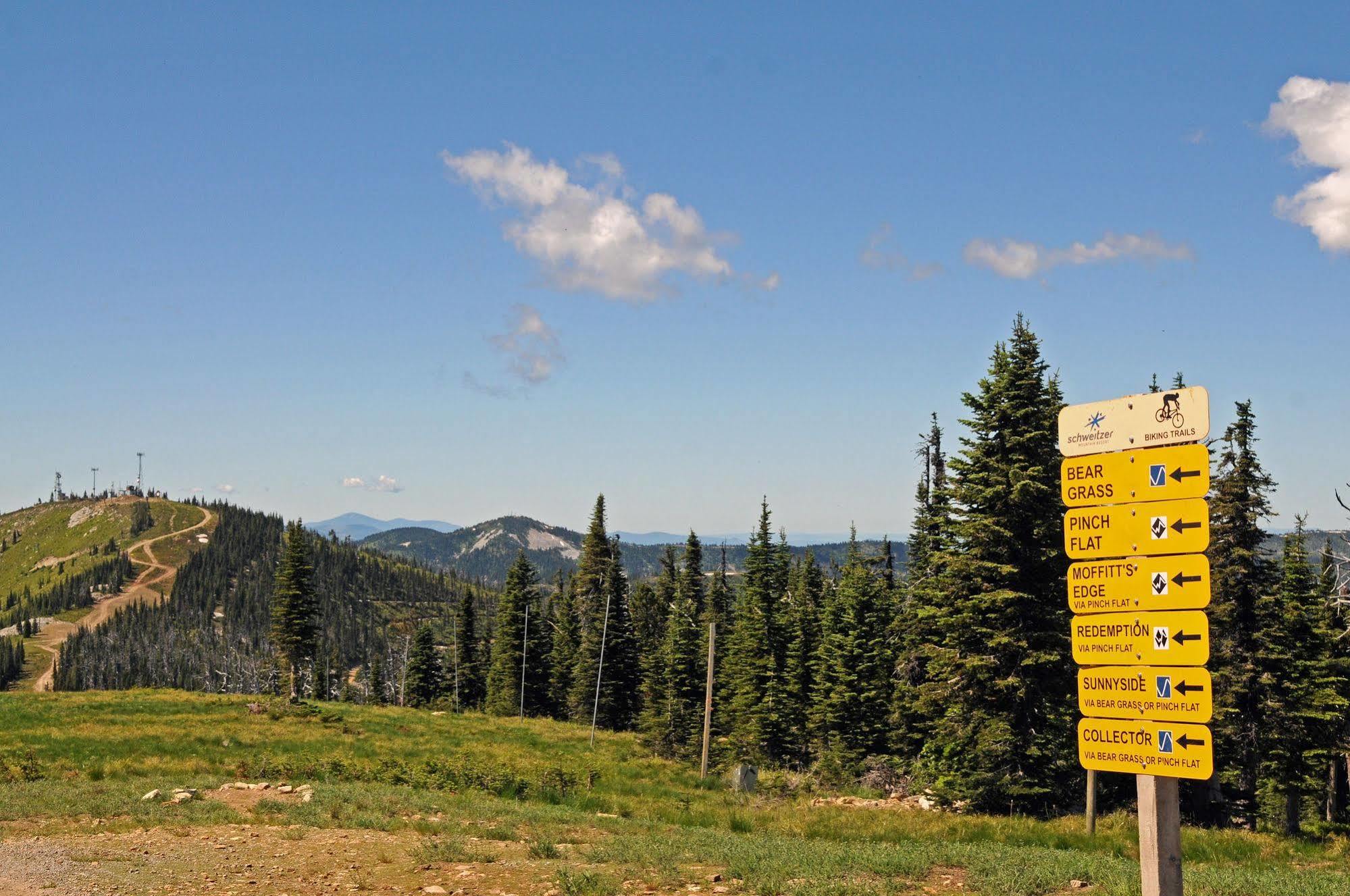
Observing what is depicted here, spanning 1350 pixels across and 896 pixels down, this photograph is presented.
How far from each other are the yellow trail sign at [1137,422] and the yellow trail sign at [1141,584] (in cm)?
79

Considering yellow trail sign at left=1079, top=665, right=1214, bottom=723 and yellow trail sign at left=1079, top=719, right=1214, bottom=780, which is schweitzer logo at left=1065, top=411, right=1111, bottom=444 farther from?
yellow trail sign at left=1079, top=719, right=1214, bottom=780

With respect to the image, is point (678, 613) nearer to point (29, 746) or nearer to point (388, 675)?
point (29, 746)

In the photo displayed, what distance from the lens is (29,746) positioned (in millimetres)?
32906

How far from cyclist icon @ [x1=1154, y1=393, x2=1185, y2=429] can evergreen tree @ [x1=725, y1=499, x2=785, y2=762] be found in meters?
49.0

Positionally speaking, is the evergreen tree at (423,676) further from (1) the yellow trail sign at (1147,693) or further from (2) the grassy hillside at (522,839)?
(1) the yellow trail sign at (1147,693)

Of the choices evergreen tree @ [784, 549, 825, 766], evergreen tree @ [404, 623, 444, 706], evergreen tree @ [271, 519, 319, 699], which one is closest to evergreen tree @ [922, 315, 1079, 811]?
evergreen tree @ [784, 549, 825, 766]

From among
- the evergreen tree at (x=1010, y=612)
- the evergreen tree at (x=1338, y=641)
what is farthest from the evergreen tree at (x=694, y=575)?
the evergreen tree at (x=1010, y=612)

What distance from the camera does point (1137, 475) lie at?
620 cm

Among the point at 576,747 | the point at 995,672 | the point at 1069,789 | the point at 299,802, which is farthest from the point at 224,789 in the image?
the point at 576,747

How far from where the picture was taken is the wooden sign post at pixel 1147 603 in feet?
19.1

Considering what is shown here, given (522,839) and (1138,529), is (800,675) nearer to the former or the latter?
(522,839)

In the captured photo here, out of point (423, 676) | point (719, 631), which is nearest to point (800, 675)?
point (719, 631)

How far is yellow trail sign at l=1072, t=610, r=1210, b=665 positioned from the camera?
227 inches

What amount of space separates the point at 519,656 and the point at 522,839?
65.9 metres
